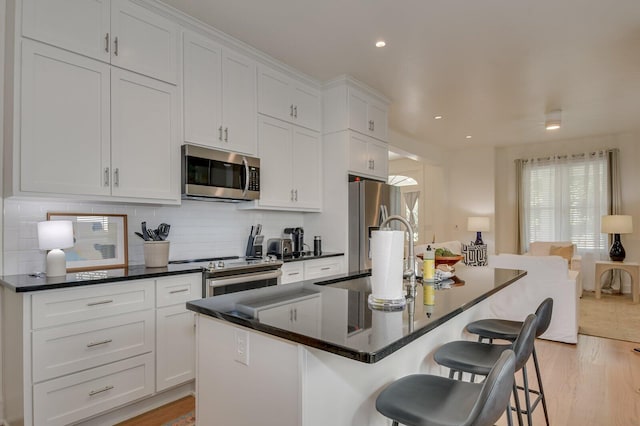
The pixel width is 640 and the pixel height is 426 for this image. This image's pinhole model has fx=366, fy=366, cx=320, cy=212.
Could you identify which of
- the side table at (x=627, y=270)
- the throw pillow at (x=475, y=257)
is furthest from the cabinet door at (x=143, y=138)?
the side table at (x=627, y=270)

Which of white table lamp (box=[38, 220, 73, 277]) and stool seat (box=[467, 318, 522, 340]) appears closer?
stool seat (box=[467, 318, 522, 340])

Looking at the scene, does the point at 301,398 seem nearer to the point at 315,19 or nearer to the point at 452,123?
the point at 315,19

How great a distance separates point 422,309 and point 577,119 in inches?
220

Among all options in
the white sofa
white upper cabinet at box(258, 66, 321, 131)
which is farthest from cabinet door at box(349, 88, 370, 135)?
the white sofa

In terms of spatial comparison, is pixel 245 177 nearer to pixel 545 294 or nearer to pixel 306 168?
pixel 306 168

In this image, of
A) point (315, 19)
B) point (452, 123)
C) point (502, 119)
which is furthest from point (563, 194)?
point (315, 19)

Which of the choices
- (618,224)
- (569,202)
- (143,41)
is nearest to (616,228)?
(618,224)

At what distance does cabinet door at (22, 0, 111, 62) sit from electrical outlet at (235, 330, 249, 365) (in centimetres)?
208

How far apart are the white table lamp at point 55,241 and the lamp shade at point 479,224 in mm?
6523

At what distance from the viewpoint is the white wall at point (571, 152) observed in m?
6.23

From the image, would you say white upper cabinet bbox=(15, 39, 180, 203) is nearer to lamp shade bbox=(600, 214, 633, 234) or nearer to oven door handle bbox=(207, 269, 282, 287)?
oven door handle bbox=(207, 269, 282, 287)

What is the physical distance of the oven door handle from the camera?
8.45ft

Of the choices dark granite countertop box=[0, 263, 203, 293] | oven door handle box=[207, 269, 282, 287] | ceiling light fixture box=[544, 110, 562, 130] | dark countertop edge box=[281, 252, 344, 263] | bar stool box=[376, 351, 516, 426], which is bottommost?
bar stool box=[376, 351, 516, 426]

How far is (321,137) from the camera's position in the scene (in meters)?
4.11
